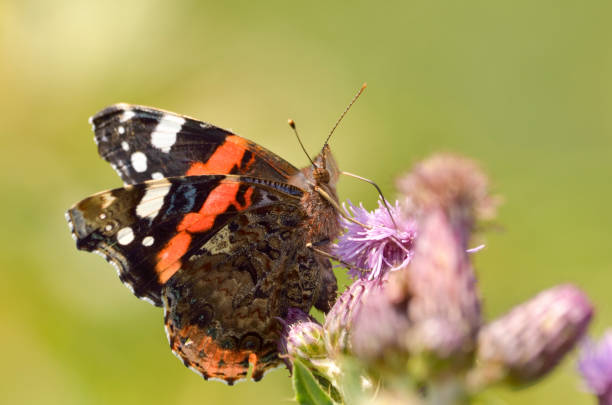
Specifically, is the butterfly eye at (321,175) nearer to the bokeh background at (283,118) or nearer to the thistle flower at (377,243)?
the thistle flower at (377,243)

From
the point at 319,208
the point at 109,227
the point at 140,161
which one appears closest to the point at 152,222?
the point at 109,227

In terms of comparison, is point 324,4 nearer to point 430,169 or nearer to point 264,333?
point 264,333

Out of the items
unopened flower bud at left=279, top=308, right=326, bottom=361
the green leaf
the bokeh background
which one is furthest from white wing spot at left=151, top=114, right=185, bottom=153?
the bokeh background

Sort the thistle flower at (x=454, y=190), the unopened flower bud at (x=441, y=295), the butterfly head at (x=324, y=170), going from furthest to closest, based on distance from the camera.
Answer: the butterfly head at (x=324, y=170), the thistle flower at (x=454, y=190), the unopened flower bud at (x=441, y=295)

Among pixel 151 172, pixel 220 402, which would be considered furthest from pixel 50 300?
pixel 151 172

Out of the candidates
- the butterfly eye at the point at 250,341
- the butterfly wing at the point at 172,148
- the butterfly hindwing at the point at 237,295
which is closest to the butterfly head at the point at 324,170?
the butterfly wing at the point at 172,148

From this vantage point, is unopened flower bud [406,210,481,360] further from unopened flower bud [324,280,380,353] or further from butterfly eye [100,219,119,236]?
butterfly eye [100,219,119,236]
